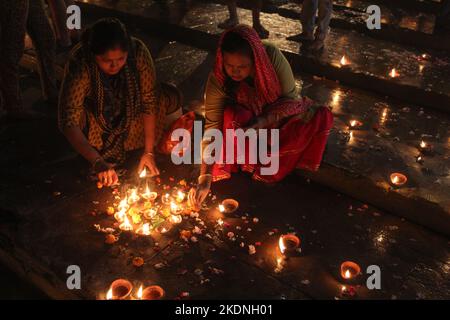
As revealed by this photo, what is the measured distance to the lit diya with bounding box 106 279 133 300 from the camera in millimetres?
2980

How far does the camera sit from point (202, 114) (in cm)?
488

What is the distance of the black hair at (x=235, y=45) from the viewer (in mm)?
3266

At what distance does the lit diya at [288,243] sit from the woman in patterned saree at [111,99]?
4.55 feet

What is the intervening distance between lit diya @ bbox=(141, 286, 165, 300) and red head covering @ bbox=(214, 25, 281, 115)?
1.83m

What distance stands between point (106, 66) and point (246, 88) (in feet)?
4.13

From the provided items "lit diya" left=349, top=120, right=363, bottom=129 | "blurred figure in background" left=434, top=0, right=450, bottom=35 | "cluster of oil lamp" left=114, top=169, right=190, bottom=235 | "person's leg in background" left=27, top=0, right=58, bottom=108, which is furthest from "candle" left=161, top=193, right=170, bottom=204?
"blurred figure in background" left=434, top=0, right=450, bottom=35

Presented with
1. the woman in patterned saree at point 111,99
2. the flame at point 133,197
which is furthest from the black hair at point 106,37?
the flame at point 133,197

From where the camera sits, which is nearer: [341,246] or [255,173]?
[341,246]

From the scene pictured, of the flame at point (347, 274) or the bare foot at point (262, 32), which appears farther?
the bare foot at point (262, 32)

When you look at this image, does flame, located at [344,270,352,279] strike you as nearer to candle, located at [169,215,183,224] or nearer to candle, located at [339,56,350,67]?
candle, located at [169,215,183,224]

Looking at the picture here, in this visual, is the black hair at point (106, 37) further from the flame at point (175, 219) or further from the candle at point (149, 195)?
the flame at point (175, 219)
